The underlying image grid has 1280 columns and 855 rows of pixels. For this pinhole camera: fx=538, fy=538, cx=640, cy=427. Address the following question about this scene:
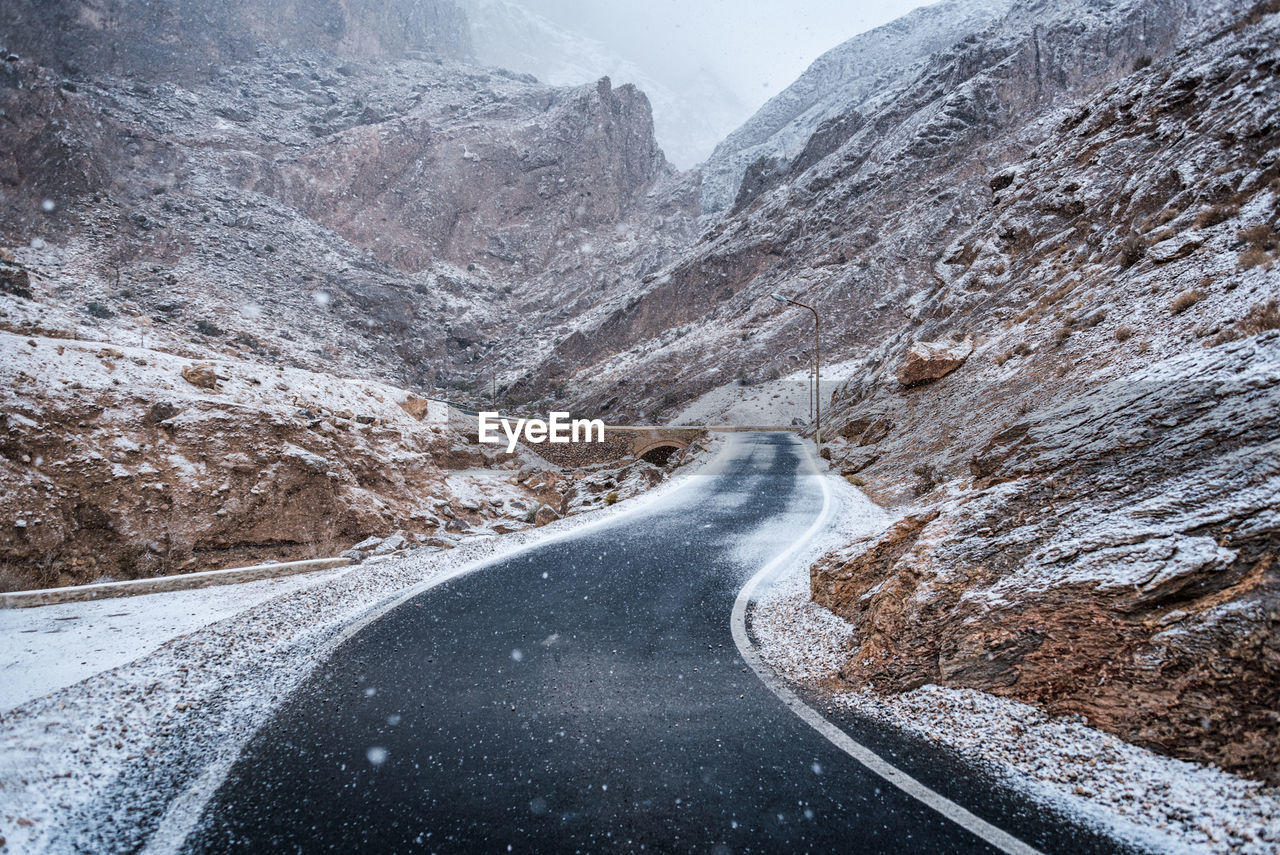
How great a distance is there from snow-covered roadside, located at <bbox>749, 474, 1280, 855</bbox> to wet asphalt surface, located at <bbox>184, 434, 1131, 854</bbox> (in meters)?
0.18

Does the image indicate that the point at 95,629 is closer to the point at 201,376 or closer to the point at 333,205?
the point at 201,376

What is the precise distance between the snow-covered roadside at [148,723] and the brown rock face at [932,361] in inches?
606

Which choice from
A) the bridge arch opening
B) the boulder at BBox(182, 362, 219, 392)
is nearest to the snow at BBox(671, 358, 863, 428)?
the bridge arch opening

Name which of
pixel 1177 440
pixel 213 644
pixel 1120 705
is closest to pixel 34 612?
pixel 213 644

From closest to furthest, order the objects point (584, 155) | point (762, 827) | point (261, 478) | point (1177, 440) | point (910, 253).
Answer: point (762, 827), point (1177, 440), point (261, 478), point (910, 253), point (584, 155)

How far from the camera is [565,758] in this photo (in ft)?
10.2

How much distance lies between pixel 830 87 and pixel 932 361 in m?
115

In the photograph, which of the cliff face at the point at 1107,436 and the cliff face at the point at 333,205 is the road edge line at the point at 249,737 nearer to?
the cliff face at the point at 1107,436

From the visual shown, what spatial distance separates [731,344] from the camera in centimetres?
4766

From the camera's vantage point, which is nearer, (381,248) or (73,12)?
(73,12)

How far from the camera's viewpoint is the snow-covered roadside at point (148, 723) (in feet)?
8.42

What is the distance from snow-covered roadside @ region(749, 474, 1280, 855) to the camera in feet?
7.34

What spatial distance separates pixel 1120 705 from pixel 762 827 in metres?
2.11

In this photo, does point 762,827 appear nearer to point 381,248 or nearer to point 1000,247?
point 1000,247
